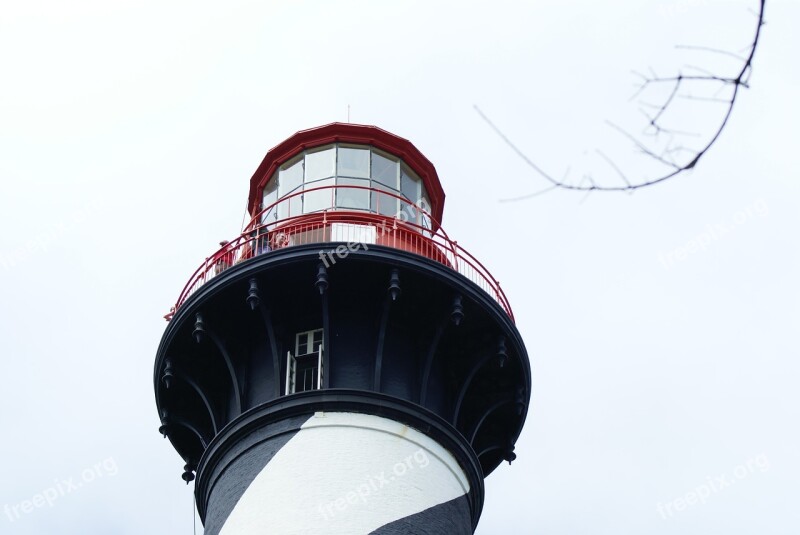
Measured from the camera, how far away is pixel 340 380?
16578 millimetres

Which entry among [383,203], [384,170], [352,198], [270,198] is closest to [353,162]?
[384,170]

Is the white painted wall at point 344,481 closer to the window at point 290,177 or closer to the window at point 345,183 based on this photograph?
the window at point 345,183

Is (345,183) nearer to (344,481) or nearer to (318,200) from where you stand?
(318,200)

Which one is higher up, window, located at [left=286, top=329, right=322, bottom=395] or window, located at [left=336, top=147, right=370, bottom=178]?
window, located at [left=336, top=147, right=370, bottom=178]

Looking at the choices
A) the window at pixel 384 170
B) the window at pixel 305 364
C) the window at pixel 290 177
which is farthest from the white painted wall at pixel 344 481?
the window at pixel 290 177

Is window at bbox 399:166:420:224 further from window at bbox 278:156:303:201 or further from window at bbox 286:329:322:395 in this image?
window at bbox 286:329:322:395

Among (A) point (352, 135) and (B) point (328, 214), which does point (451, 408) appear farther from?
(A) point (352, 135)

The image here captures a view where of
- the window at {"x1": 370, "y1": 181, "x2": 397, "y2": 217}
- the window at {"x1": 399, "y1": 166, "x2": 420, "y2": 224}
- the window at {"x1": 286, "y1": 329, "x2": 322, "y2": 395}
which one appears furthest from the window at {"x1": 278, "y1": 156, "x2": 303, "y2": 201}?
the window at {"x1": 286, "y1": 329, "x2": 322, "y2": 395}

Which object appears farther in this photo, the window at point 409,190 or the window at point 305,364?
the window at point 409,190
